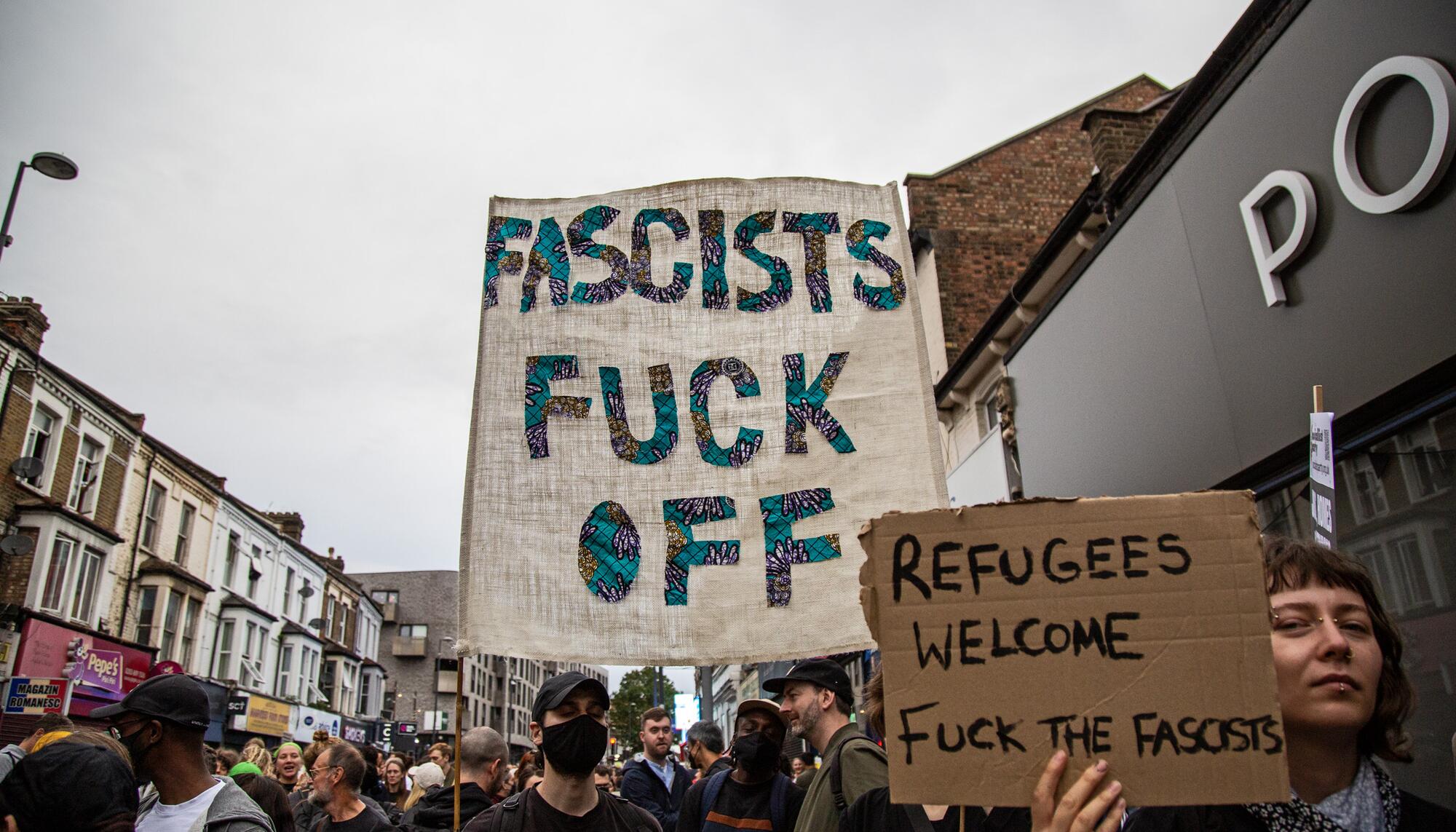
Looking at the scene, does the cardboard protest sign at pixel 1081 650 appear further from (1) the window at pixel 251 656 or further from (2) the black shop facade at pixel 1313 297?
(1) the window at pixel 251 656

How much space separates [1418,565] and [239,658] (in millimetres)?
34088

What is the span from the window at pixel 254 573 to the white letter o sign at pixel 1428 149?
1393 inches

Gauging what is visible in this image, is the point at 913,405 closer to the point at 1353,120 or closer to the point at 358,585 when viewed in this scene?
the point at 1353,120

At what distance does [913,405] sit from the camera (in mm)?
3924

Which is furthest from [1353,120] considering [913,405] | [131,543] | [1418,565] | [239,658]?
[239,658]

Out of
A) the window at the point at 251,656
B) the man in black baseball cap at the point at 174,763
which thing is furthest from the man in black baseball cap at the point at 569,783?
the window at the point at 251,656

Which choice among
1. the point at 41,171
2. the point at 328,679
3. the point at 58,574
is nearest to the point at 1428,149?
the point at 41,171

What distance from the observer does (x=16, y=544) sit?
1977 cm

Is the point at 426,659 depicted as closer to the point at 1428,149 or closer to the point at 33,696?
the point at 33,696

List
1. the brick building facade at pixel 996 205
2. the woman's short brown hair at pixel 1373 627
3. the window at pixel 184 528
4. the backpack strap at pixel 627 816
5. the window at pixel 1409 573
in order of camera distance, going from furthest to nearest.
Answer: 1. the window at pixel 184 528
2. the brick building facade at pixel 996 205
3. the window at pixel 1409 573
4. the backpack strap at pixel 627 816
5. the woman's short brown hair at pixel 1373 627

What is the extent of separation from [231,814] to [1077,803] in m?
2.83

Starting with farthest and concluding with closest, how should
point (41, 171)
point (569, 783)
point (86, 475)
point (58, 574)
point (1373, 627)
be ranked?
point (86, 475) → point (58, 574) → point (41, 171) → point (569, 783) → point (1373, 627)

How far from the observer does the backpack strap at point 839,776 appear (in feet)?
11.1

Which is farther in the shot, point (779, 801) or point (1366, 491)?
point (1366, 491)
